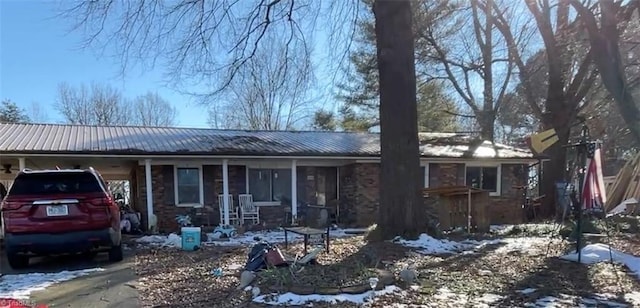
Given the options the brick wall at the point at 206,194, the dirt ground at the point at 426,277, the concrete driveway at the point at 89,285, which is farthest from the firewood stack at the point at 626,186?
the concrete driveway at the point at 89,285

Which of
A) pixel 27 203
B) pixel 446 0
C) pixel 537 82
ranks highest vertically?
pixel 446 0

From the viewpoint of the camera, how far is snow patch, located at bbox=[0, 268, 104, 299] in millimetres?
5641

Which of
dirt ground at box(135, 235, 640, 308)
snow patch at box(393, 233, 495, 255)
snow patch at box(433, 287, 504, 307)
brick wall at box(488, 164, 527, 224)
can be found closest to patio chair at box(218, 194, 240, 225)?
dirt ground at box(135, 235, 640, 308)

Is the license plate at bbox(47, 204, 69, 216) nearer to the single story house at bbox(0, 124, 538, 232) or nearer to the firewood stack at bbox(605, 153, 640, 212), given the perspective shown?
the single story house at bbox(0, 124, 538, 232)

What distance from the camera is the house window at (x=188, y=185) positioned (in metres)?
14.0

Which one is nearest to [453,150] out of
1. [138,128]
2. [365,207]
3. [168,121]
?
[365,207]

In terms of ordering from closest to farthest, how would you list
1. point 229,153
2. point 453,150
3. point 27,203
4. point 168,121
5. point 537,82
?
point 27,203
point 229,153
point 453,150
point 537,82
point 168,121

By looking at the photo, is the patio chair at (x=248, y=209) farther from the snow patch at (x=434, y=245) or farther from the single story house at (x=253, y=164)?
the snow patch at (x=434, y=245)

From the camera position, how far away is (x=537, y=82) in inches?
756

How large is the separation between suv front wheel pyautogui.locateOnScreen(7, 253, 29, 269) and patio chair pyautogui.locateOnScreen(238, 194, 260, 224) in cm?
695

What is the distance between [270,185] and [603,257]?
9.78 meters

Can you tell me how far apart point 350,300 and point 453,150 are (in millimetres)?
12331

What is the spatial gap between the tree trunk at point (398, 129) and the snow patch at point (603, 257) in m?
2.81

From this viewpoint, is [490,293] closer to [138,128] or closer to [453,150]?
[453,150]
